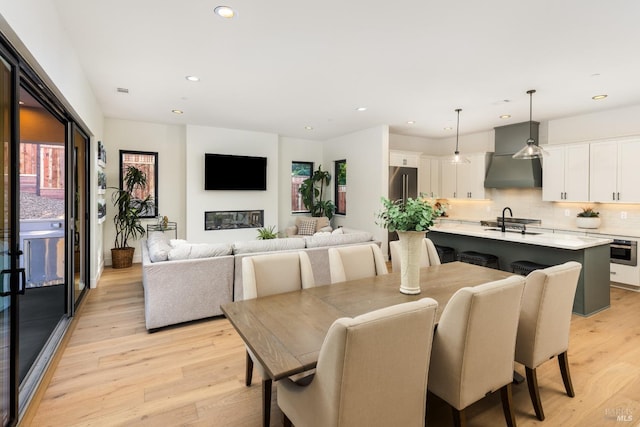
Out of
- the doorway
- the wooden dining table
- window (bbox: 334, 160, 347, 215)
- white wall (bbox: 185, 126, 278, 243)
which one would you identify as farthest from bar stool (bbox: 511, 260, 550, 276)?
white wall (bbox: 185, 126, 278, 243)

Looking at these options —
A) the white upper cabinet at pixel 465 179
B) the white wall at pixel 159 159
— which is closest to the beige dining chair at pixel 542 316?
the white upper cabinet at pixel 465 179

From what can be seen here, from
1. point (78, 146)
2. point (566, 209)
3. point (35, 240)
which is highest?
point (78, 146)

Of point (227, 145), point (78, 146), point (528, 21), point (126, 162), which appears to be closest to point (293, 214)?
point (227, 145)

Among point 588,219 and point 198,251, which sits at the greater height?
point 588,219

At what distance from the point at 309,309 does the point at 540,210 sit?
19.3ft

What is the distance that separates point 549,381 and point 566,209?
14.3 ft

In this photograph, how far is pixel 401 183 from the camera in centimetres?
664

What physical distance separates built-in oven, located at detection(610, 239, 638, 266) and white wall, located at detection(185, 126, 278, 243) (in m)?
5.90

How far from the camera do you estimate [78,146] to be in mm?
4074

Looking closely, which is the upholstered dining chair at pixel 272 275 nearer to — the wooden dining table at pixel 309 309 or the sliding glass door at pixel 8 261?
the wooden dining table at pixel 309 309

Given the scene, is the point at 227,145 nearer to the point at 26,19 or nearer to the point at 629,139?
the point at 26,19

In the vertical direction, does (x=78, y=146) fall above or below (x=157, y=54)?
below

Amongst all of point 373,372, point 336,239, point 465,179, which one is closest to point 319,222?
point 336,239

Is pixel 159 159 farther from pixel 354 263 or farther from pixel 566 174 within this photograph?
pixel 566 174
